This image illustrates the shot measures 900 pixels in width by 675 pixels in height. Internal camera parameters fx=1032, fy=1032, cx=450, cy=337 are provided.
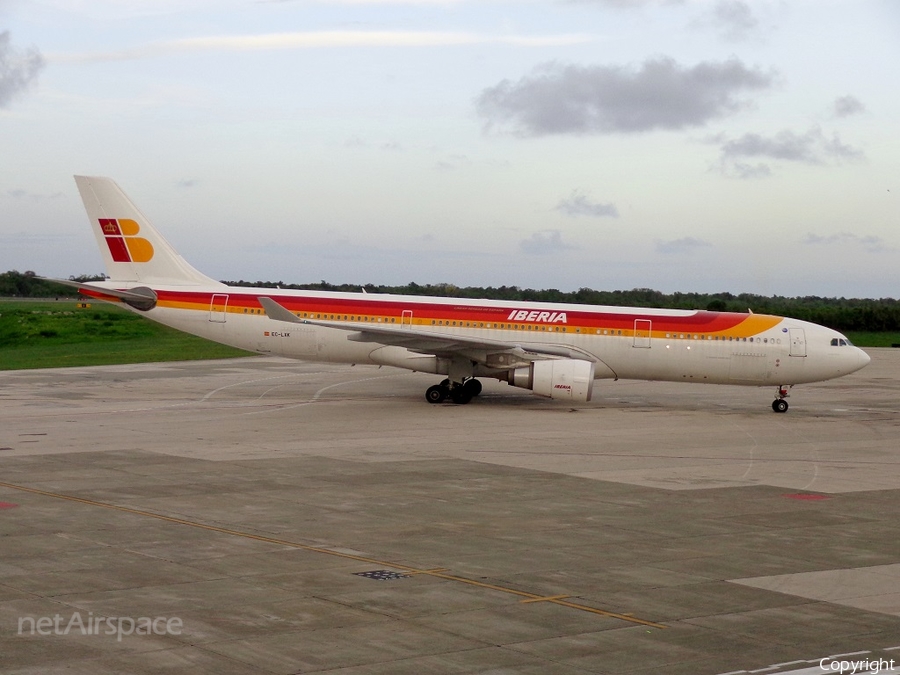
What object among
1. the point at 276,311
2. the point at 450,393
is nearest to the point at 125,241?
the point at 276,311

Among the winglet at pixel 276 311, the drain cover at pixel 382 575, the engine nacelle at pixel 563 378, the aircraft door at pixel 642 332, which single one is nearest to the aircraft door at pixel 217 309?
the winglet at pixel 276 311

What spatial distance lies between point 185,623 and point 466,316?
80.7 feet

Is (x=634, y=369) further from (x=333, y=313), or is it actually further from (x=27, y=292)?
(x=27, y=292)

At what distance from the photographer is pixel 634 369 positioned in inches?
1329

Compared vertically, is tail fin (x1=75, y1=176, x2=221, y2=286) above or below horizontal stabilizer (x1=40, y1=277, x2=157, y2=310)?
above

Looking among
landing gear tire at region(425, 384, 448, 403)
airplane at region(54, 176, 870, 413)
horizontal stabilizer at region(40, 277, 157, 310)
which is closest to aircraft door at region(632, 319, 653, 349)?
airplane at region(54, 176, 870, 413)

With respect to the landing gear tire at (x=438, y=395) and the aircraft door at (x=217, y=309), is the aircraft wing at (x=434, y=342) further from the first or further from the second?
the aircraft door at (x=217, y=309)

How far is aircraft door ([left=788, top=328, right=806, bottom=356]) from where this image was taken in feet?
109
